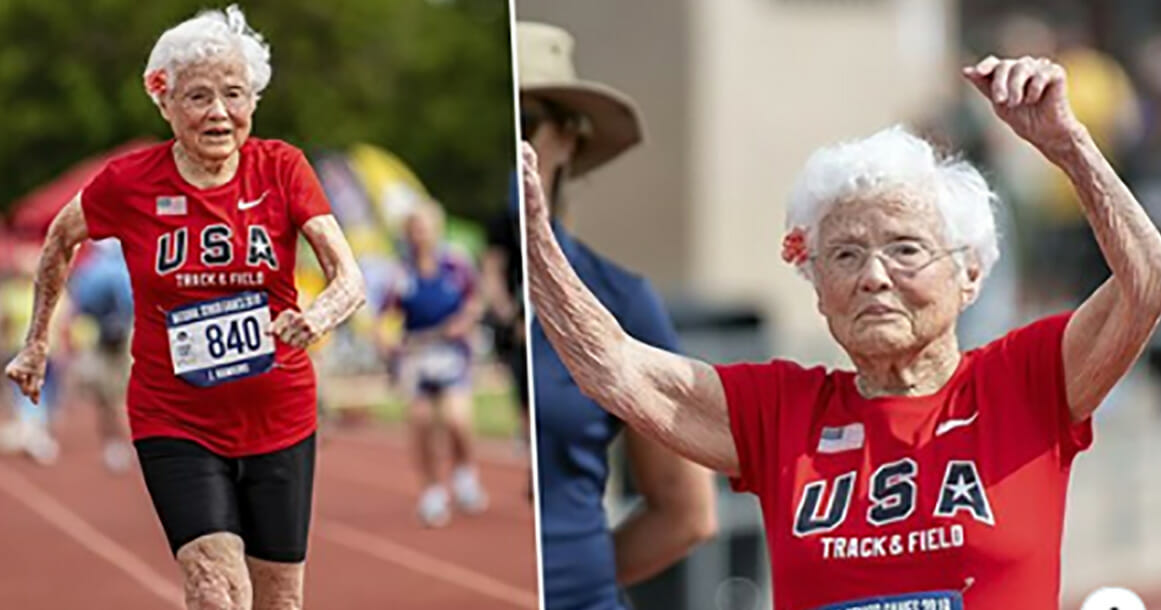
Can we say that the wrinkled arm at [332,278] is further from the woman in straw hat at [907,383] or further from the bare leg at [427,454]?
the bare leg at [427,454]

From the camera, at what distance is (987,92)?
10.6 feet

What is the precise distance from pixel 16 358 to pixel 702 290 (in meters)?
14.0

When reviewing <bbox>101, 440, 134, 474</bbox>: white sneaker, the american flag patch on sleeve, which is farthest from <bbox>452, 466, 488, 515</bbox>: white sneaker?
the american flag patch on sleeve

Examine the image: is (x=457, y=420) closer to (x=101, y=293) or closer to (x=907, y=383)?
(x=101, y=293)

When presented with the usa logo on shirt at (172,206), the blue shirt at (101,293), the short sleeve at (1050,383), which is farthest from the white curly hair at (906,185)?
the blue shirt at (101,293)

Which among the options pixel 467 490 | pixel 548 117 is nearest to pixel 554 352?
pixel 548 117

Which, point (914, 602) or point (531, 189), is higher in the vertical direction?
point (531, 189)

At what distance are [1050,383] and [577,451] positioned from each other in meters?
1.13

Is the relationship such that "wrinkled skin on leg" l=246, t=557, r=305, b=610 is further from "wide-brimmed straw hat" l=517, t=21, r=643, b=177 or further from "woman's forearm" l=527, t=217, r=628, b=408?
"wide-brimmed straw hat" l=517, t=21, r=643, b=177

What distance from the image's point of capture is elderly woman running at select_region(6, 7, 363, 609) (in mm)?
3098

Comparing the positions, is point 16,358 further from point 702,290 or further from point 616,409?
point 702,290

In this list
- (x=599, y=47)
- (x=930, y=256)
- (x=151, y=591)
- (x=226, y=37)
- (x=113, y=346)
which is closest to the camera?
(x=226, y=37)

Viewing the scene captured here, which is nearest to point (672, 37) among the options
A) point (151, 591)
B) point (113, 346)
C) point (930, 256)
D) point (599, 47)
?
point (599, 47)

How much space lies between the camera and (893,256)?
11.3 feet
